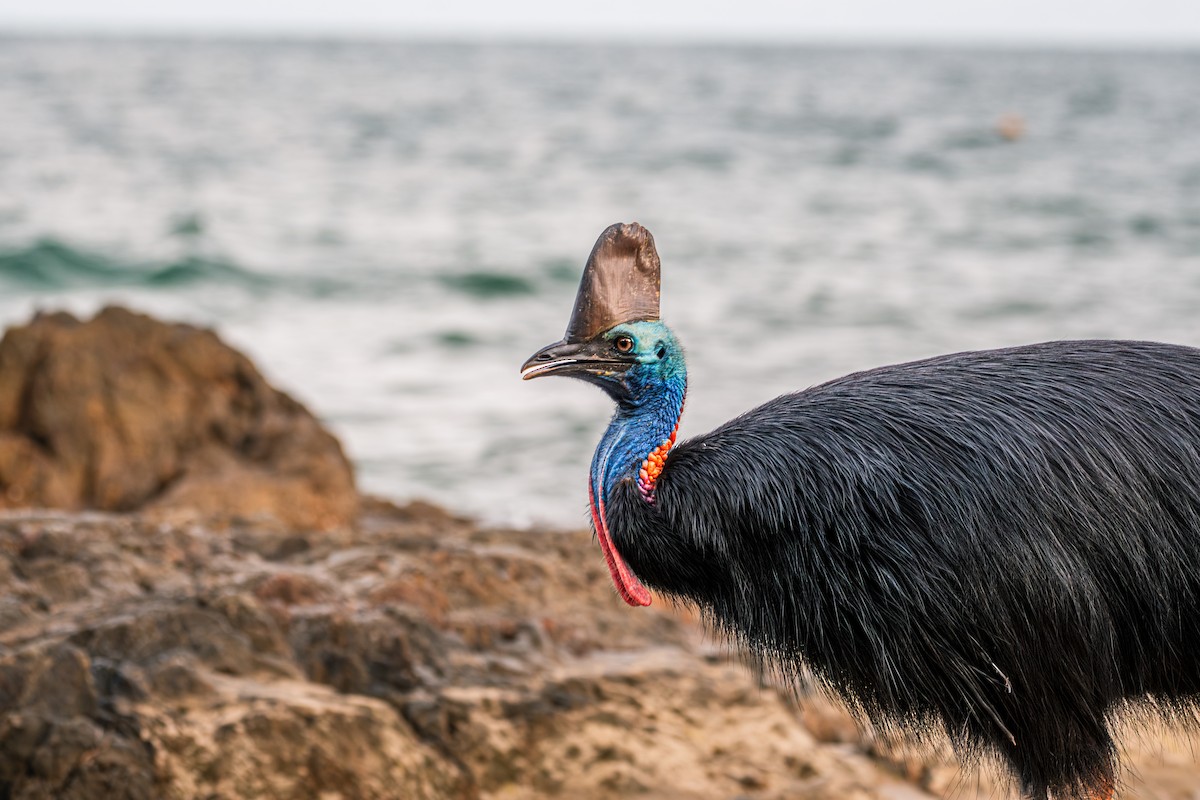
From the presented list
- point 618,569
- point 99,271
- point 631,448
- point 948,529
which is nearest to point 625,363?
point 631,448

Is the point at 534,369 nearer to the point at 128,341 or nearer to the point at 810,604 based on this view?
the point at 810,604

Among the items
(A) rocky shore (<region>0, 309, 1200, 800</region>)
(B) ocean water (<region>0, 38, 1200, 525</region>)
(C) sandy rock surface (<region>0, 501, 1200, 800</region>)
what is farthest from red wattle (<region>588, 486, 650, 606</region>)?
(B) ocean water (<region>0, 38, 1200, 525</region>)

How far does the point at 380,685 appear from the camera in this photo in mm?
3598

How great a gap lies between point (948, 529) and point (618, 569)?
2.29 ft

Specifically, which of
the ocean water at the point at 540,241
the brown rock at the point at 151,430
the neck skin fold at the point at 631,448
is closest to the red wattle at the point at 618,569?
the neck skin fold at the point at 631,448

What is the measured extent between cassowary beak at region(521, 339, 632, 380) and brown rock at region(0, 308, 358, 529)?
9.68ft

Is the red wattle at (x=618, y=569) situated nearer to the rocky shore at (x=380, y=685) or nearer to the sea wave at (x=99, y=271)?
the rocky shore at (x=380, y=685)

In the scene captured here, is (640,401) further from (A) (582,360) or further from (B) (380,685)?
(B) (380,685)

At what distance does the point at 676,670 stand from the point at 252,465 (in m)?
2.69

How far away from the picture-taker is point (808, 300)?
520 inches

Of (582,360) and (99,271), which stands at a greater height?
(582,360)

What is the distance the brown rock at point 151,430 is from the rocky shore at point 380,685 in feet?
2.92

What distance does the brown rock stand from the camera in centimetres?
566

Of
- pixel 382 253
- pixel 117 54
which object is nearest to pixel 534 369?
pixel 382 253
